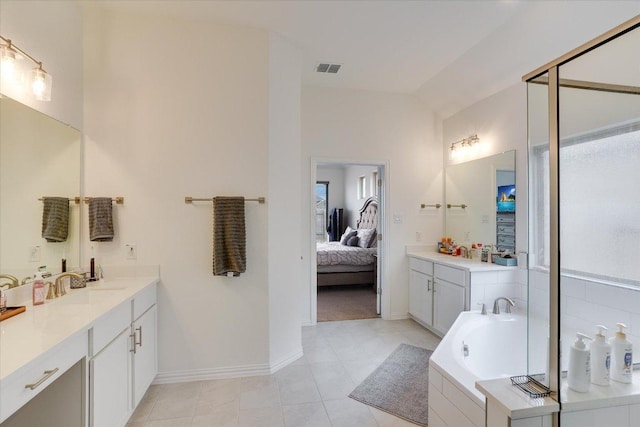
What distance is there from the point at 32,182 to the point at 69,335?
1202 mm

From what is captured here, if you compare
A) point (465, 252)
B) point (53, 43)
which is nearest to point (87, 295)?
point (53, 43)

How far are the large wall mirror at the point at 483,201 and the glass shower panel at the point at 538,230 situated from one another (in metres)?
2.13

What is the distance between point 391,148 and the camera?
166 inches

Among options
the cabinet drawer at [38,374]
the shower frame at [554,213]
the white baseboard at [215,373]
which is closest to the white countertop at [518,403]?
the shower frame at [554,213]

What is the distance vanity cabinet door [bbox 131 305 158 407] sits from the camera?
7.02ft

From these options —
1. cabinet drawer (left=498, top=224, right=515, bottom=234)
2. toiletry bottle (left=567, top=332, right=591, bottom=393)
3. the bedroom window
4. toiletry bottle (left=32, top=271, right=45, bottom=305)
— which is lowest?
toiletry bottle (left=567, top=332, right=591, bottom=393)

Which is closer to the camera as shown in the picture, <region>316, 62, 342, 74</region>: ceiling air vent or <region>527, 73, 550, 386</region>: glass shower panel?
<region>527, 73, 550, 386</region>: glass shower panel

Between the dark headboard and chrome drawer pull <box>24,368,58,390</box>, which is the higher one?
the dark headboard

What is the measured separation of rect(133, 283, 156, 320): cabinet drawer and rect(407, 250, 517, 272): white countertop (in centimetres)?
281

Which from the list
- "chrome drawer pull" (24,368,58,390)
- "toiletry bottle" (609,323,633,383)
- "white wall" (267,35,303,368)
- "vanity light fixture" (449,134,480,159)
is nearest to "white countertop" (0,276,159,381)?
"chrome drawer pull" (24,368,58,390)

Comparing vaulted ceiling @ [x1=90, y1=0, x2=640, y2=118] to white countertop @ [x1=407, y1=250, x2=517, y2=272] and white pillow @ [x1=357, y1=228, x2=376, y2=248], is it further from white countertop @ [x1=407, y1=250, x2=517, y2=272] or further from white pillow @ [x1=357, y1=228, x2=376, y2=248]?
white pillow @ [x1=357, y1=228, x2=376, y2=248]

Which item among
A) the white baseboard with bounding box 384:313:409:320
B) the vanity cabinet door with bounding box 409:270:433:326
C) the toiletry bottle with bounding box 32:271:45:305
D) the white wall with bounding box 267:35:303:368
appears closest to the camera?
the toiletry bottle with bounding box 32:271:45:305

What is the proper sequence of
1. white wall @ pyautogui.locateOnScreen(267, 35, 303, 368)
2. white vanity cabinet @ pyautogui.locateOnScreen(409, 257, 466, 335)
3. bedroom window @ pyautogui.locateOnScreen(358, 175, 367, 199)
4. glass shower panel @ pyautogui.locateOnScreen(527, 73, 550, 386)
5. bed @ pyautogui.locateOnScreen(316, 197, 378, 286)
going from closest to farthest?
glass shower panel @ pyautogui.locateOnScreen(527, 73, 550, 386) → white wall @ pyautogui.locateOnScreen(267, 35, 303, 368) → white vanity cabinet @ pyautogui.locateOnScreen(409, 257, 466, 335) → bed @ pyautogui.locateOnScreen(316, 197, 378, 286) → bedroom window @ pyautogui.locateOnScreen(358, 175, 367, 199)

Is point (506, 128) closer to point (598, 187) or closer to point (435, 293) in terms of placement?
point (435, 293)
